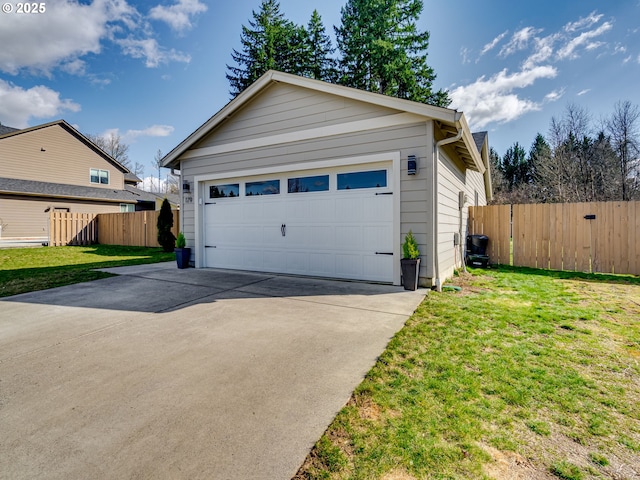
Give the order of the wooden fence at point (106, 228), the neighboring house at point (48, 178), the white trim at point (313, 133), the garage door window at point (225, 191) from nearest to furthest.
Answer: the white trim at point (313, 133), the garage door window at point (225, 191), the wooden fence at point (106, 228), the neighboring house at point (48, 178)

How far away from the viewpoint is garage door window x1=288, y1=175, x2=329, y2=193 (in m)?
6.33

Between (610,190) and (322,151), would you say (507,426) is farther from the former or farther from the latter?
(610,190)

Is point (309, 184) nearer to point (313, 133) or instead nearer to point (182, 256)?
point (313, 133)

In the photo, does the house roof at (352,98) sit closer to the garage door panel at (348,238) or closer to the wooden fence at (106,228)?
the garage door panel at (348,238)

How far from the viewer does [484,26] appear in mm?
11266

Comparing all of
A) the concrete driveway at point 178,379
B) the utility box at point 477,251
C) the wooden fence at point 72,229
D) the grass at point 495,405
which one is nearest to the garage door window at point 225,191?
the concrete driveway at point 178,379

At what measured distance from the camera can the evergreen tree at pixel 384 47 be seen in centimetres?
1711

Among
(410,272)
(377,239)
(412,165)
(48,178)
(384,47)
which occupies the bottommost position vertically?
(410,272)

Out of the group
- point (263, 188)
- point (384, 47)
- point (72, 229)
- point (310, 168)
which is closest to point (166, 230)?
point (72, 229)

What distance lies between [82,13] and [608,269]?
15984 mm

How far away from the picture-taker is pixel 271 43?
18.3 metres

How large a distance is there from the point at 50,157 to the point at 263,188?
18.9 m

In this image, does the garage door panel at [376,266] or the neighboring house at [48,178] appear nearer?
the garage door panel at [376,266]

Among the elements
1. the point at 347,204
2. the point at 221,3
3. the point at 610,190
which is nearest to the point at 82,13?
the point at 221,3
